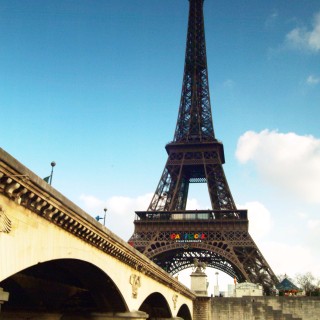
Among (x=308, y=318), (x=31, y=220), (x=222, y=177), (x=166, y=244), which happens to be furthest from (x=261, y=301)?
(x=31, y=220)

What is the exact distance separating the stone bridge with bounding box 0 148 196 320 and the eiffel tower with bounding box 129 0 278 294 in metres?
28.1

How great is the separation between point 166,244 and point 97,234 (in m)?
47.4

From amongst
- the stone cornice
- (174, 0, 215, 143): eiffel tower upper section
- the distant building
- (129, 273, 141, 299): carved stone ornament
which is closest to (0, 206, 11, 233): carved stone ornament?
the stone cornice

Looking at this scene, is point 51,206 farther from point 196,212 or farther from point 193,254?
point 193,254

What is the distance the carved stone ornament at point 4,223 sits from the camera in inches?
339

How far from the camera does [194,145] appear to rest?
70.3 meters

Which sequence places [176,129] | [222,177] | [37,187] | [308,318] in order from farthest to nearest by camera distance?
[176,129] < [222,177] < [308,318] < [37,187]

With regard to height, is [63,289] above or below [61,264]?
below

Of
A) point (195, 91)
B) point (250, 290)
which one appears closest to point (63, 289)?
point (250, 290)

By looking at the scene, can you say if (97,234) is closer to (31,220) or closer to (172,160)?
(31,220)

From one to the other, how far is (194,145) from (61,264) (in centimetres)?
5642

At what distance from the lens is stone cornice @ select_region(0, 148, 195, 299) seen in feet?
28.9

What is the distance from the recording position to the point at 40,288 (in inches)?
773

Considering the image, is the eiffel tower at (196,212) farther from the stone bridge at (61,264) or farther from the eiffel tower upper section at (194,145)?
the stone bridge at (61,264)
